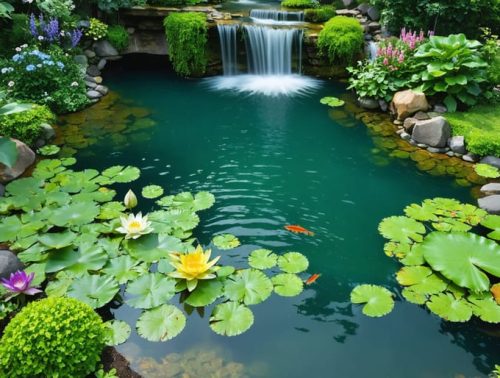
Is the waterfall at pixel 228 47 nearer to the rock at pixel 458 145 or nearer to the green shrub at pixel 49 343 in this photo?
the rock at pixel 458 145

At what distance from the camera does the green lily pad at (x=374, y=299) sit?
414 cm

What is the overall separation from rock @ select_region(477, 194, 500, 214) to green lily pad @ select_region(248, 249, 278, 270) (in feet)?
9.98

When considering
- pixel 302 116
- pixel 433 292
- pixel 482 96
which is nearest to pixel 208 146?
pixel 302 116

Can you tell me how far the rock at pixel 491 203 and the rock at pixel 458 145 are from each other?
150 centimetres

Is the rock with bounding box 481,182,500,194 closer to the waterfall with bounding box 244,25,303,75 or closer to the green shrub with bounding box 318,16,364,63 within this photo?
the green shrub with bounding box 318,16,364,63

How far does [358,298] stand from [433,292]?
75 centimetres

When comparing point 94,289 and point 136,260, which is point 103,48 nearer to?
point 136,260

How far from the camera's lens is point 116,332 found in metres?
3.83

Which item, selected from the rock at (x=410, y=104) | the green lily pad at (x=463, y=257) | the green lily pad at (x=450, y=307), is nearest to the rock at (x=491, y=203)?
the green lily pad at (x=463, y=257)

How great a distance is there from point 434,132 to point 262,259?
4418 mm

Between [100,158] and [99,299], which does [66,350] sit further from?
[100,158]

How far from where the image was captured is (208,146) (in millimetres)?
7473

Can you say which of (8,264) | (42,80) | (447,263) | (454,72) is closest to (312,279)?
(447,263)

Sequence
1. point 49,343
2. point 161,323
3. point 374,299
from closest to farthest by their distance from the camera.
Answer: point 49,343 < point 161,323 < point 374,299
